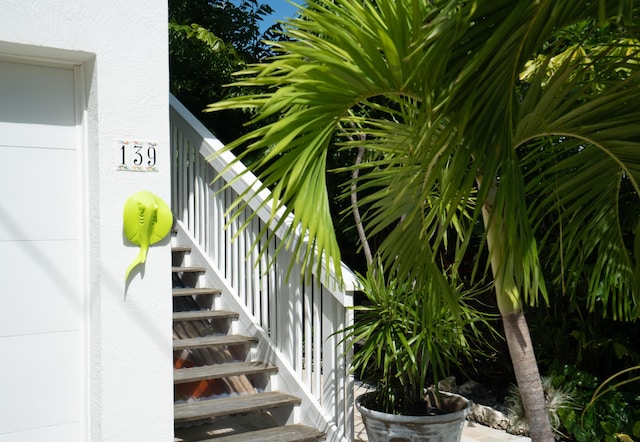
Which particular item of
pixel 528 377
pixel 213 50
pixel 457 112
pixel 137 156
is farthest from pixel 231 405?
pixel 213 50

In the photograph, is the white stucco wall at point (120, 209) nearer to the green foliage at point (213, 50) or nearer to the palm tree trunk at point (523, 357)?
the palm tree trunk at point (523, 357)

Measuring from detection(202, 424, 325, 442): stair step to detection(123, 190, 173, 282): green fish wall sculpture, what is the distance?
1.13 meters

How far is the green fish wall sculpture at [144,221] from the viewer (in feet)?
10.7

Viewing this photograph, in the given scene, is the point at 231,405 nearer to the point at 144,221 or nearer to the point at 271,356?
the point at 271,356

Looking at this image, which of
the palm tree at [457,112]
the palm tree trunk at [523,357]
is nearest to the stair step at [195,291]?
the palm tree at [457,112]

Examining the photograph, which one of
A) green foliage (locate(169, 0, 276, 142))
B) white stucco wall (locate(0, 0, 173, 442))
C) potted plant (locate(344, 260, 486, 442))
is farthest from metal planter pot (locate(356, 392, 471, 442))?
green foliage (locate(169, 0, 276, 142))

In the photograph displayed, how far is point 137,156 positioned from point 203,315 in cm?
→ 157

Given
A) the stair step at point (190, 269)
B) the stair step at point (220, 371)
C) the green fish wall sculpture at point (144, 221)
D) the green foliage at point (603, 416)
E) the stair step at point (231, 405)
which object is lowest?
the green foliage at point (603, 416)

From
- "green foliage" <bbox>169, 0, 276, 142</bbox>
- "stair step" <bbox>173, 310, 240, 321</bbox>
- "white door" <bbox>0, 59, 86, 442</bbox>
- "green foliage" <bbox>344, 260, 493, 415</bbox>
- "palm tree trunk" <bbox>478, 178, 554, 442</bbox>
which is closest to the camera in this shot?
"palm tree trunk" <bbox>478, 178, 554, 442</bbox>

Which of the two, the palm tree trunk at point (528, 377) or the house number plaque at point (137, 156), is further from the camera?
the house number plaque at point (137, 156)

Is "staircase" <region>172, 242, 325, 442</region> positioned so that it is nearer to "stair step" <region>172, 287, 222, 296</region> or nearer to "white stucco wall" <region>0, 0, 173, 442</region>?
"stair step" <region>172, 287, 222, 296</region>

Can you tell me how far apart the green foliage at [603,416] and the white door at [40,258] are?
296 cm

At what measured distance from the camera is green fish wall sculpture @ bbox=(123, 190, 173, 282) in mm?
3268

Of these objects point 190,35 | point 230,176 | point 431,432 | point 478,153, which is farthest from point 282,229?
point 190,35
